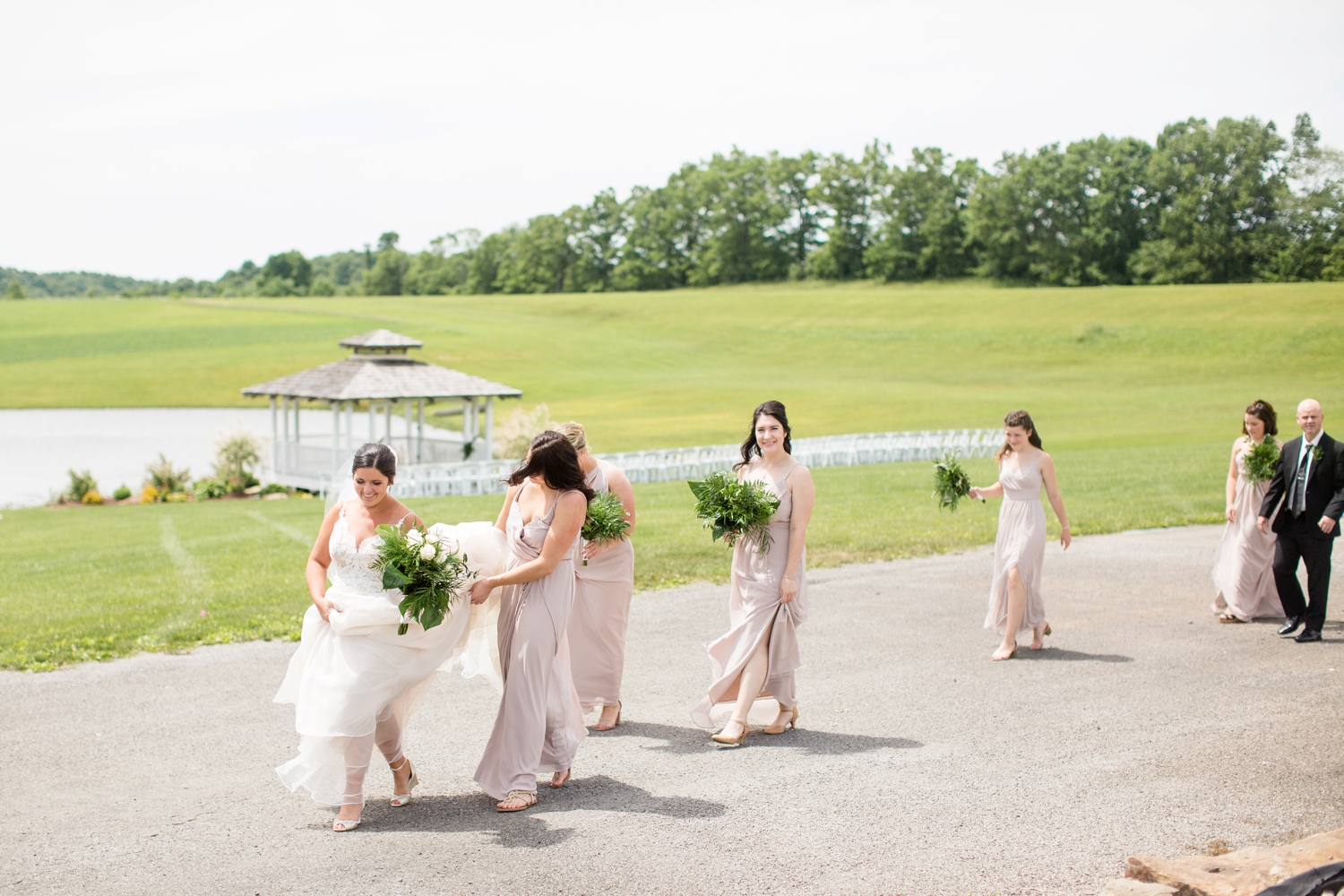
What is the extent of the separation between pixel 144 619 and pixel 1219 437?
31501 millimetres

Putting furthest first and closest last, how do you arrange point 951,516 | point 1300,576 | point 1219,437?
point 1219,437
point 951,516
point 1300,576

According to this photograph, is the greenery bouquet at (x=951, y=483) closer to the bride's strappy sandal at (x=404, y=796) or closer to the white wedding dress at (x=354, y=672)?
the white wedding dress at (x=354, y=672)

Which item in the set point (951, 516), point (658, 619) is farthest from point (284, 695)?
point (951, 516)

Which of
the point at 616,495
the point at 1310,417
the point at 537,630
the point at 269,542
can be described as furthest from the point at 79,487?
the point at 1310,417

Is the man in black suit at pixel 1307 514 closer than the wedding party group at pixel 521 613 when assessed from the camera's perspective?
No

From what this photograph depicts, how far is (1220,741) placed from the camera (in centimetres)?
690

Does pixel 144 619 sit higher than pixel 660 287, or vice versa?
pixel 660 287

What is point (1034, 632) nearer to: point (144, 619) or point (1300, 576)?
point (1300, 576)

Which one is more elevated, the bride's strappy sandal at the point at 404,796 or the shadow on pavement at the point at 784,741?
the bride's strappy sandal at the point at 404,796

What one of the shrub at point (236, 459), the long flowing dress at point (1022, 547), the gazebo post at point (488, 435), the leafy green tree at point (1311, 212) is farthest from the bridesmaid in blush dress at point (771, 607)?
the leafy green tree at point (1311, 212)

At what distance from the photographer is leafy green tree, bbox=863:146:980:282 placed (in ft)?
350

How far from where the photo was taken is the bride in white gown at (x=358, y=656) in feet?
18.5

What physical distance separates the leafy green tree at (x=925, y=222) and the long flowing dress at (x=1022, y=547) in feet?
327

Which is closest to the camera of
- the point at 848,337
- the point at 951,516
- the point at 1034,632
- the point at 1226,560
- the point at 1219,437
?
the point at 1034,632
